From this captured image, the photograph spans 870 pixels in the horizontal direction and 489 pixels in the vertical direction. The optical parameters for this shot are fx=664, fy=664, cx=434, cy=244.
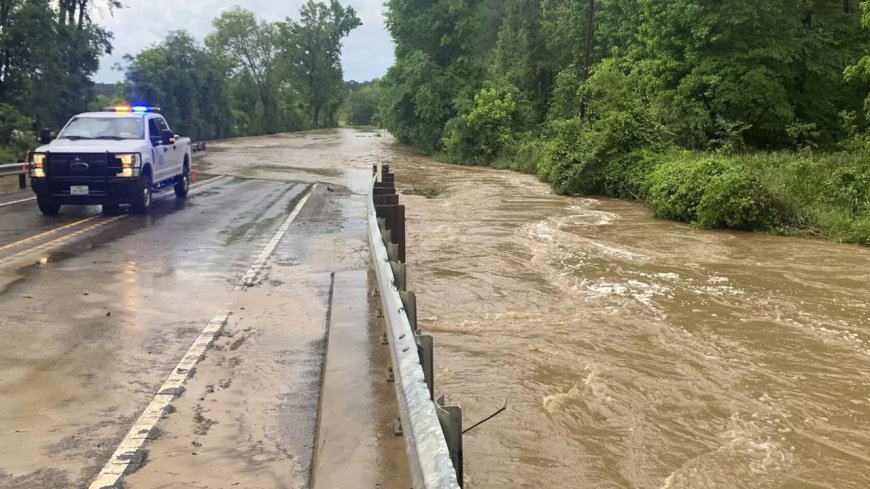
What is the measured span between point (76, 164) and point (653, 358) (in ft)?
34.5

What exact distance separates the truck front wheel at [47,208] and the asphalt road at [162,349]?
0.28m

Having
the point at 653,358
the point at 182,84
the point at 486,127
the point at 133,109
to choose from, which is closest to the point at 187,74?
the point at 182,84

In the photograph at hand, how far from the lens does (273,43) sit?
84.4 meters

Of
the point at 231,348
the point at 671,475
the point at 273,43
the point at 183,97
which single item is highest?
the point at 273,43

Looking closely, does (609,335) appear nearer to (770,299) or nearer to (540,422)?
(540,422)

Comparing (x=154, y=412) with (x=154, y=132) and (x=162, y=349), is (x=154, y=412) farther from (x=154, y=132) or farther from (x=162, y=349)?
(x=154, y=132)

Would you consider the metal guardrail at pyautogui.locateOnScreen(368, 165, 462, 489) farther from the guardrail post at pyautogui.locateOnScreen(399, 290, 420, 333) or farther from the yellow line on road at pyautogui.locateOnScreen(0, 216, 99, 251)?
the yellow line on road at pyautogui.locateOnScreen(0, 216, 99, 251)

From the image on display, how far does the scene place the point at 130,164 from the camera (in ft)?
40.7

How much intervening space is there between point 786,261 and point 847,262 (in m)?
1.01

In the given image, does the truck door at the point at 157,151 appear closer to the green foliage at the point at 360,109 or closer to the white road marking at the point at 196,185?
the white road marking at the point at 196,185

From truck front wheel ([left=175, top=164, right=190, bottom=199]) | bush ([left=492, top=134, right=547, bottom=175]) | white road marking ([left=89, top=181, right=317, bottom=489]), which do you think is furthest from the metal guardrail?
bush ([left=492, top=134, right=547, bottom=175])

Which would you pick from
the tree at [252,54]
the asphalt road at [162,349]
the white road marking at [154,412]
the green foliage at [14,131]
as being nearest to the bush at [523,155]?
the asphalt road at [162,349]

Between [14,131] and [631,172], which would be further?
[14,131]

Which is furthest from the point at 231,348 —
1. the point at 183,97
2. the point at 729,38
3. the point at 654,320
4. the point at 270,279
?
the point at 183,97
